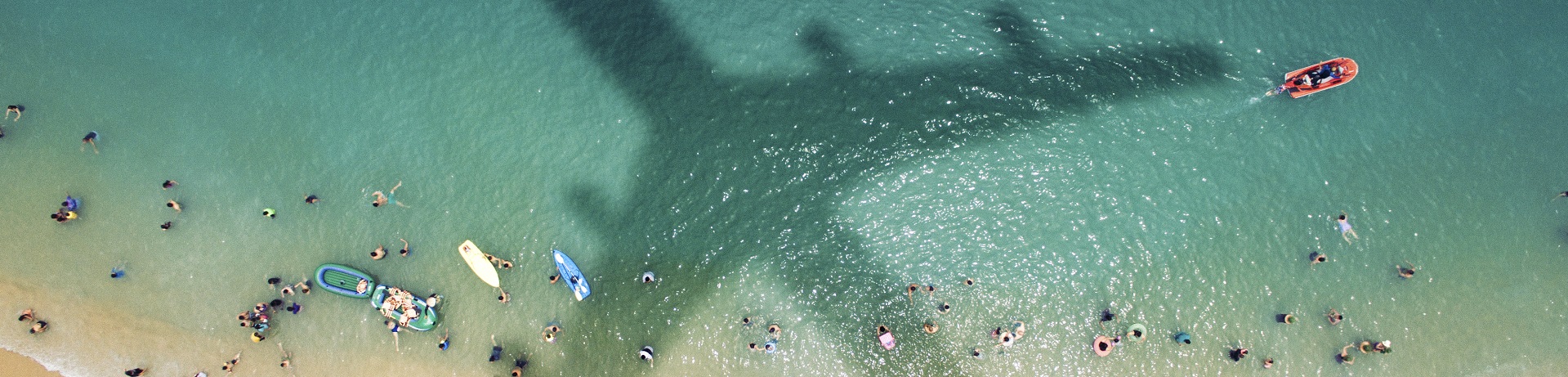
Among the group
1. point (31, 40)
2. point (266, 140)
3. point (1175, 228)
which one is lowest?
point (1175, 228)

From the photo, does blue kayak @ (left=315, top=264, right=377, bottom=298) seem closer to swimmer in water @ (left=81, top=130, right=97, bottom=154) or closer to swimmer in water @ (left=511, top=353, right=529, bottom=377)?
swimmer in water @ (left=511, top=353, right=529, bottom=377)

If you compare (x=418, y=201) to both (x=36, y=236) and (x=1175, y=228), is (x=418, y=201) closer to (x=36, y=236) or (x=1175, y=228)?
(x=36, y=236)

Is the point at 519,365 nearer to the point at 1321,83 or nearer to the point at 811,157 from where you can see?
the point at 811,157

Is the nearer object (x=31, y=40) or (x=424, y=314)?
(x=424, y=314)

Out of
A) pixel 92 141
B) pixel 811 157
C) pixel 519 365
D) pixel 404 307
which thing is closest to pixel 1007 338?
pixel 811 157

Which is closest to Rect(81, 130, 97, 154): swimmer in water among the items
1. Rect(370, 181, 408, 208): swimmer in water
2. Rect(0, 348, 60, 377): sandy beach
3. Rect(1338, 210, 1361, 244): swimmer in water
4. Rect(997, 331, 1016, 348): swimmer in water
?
Rect(0, 348, 60, 377): sandy beach

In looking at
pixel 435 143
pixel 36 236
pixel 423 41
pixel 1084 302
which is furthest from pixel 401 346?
pixel 1084 302

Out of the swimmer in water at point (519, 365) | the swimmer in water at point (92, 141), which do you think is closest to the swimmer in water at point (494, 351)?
the swimmer in water at point (519, 365)
